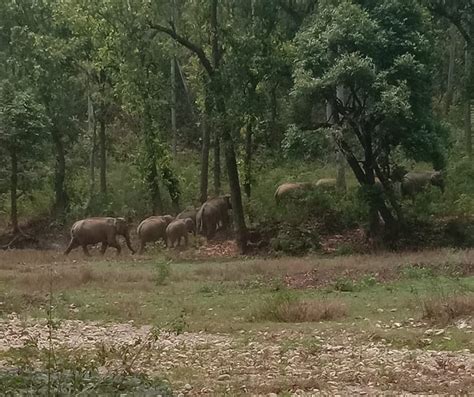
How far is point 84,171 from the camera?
142 feet

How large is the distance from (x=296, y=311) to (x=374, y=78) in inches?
416

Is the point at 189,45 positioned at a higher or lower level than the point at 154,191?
higher

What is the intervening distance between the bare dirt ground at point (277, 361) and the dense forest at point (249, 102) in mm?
11899

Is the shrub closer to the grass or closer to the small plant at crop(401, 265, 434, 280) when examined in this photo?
the grass

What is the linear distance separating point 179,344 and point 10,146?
21.8 metres

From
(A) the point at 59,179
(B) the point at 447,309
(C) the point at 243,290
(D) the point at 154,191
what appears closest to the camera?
(B) the point at 447,309

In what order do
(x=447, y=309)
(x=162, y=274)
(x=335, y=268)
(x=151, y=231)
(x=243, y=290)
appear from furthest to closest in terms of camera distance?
(x=151, y=231) < (x=335, y=268) < (x=162, y=274) < (x=243, y=290) < (x=447, y=309)

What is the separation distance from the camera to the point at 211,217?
31.2m

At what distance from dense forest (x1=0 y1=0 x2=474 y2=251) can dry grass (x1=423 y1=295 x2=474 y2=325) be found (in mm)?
9556

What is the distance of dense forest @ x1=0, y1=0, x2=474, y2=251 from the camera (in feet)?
82.1

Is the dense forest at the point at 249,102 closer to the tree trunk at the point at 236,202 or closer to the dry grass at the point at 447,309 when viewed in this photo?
the tree trunk at the point at 236,202

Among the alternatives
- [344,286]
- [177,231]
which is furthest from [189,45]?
[344,286]

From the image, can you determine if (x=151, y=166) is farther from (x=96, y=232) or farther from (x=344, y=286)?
(x=344, y=286)

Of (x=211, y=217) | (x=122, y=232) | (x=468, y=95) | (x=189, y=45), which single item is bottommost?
(x=122, y=232)
